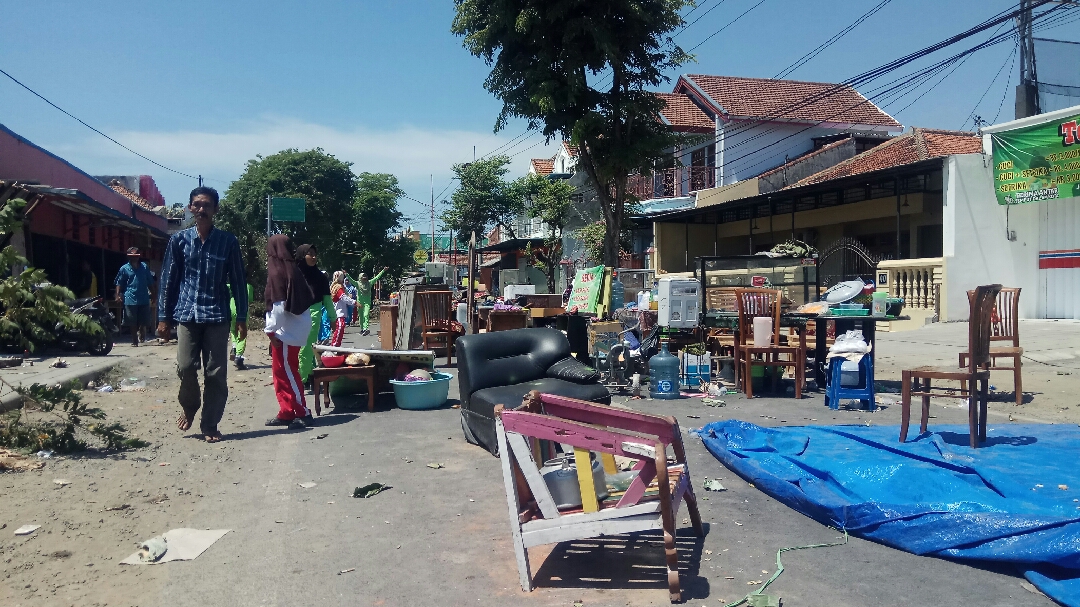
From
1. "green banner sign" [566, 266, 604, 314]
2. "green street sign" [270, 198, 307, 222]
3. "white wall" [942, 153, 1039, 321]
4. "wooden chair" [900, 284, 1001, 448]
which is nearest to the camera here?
"wooden chair" [900, 284, 1001, 448]

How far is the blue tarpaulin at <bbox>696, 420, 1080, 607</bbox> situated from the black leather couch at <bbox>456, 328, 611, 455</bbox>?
3.88ft

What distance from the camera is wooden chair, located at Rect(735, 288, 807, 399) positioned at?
8.34m

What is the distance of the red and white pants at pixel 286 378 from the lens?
6984 mm

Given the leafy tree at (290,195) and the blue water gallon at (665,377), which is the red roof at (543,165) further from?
the blue water gallon at (665,377)

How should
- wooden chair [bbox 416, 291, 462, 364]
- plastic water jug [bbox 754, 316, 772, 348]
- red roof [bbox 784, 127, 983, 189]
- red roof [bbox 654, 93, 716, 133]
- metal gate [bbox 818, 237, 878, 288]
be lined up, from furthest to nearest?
red roof [bbox 654, 93, 716, 133]
metal gate [bbox 818, 237, 878, 288]
red roof [bbox 784, 127, 983, 189]
wooden chair [bbox 416, 291, 462, 364]
plastic water jug [bbox 754, 316, 772, 348]

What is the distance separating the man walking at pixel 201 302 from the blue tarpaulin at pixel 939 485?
415cm

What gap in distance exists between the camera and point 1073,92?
1680 cm

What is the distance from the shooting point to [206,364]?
629 cm

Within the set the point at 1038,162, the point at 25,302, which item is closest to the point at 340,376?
the point at 25,302

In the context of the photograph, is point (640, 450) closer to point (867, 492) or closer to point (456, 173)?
point (867, 492)

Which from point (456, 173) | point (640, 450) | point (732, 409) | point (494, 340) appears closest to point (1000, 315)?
point (732, 409)

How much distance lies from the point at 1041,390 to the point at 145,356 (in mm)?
12952

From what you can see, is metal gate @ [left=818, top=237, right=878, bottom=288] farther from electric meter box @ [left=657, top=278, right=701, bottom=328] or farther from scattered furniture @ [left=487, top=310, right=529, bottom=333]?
electric meter box @ [left=657, top=278, right=701, bottom=328]

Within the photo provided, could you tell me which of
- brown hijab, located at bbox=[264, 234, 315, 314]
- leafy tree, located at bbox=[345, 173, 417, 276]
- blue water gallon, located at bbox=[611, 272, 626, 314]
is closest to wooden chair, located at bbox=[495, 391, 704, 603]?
brown hijab, located at bbox=[264, 234, 315, 314]
